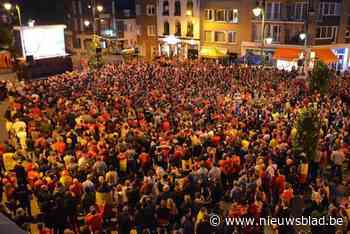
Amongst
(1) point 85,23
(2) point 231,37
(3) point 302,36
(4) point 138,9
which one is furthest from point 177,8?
(3) point 302,36

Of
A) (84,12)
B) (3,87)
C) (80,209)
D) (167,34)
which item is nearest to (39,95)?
(3,87)

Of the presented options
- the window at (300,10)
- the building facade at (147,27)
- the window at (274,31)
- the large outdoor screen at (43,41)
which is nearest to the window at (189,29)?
the building facade at (147,27)

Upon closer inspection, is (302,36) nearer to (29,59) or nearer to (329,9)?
(329,9)

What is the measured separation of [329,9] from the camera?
3828 centimetres

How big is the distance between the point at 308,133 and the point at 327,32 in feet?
92.0

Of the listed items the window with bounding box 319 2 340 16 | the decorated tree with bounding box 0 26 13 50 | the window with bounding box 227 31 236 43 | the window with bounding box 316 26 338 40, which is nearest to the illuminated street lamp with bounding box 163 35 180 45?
the window with bounding box 227 31 236 43

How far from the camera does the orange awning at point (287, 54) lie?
121 ft

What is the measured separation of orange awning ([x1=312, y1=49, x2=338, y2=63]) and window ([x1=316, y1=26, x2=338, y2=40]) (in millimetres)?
1391

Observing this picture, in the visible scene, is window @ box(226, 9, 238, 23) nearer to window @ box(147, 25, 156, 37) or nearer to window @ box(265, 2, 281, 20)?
window @ box(265, 2, 281, 20)

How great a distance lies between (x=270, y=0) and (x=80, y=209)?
32.7 m

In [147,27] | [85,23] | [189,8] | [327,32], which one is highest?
[189,8]

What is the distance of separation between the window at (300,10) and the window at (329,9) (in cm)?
160

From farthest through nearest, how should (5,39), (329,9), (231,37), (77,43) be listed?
(77,43) → (231,37) → (5,39) → (329,9)

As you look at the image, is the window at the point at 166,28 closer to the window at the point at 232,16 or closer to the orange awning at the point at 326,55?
the window at the point at 232,16
